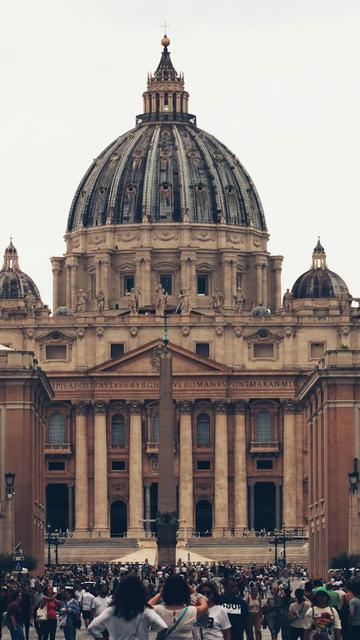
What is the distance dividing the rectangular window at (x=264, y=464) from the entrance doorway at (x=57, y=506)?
1425 cm

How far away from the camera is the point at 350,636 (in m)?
41.7

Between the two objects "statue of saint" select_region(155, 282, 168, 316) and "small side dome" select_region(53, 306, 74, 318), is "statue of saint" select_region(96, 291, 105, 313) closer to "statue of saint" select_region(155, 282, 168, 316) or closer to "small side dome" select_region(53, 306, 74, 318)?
"small side dome" select_region(53, 306, 74, 318)

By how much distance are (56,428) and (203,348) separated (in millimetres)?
12551

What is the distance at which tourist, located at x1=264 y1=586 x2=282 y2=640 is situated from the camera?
54906mm

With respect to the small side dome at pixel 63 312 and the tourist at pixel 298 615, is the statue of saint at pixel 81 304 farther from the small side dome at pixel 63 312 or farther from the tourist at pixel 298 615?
the tourist at pixel 298 615

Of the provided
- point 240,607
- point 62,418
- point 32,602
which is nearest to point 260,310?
point 62,418

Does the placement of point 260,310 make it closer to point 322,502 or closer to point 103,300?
point 103,300

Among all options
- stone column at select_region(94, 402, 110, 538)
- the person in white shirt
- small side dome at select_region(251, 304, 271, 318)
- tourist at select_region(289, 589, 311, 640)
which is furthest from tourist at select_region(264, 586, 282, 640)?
small side dome at select_region(251, 304, 271, 318)

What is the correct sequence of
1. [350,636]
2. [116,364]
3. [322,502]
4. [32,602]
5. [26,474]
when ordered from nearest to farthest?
1. [350,636]
2. [32,602]
3. [26,474]
4. [322,502]
5. [116,364]

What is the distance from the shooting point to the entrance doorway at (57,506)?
184 metres

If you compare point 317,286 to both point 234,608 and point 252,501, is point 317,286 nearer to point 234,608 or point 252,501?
point 252,501

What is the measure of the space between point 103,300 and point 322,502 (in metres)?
58.8

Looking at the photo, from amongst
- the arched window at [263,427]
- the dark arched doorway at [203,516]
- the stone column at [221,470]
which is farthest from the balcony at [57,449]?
the arched window at [263,427]

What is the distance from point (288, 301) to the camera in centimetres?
19238
